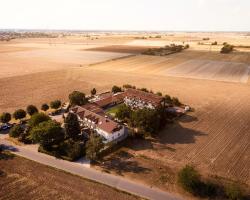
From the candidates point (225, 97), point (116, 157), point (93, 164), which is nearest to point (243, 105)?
point (225, 97)

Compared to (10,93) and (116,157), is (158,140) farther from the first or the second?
(10,93)

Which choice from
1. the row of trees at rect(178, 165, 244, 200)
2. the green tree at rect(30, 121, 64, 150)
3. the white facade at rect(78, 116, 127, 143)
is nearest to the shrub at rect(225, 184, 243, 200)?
the row of trees at rect(178, 165, 244, 200)

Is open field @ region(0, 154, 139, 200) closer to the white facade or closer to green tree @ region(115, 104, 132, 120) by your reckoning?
the white facade

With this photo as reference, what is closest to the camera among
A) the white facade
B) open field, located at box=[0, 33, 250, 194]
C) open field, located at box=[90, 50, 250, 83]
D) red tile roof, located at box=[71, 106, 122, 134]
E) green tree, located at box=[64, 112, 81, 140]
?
open field, located at box=[0, 33, 250, 194]

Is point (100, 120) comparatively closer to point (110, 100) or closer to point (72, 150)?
point (72, 150)

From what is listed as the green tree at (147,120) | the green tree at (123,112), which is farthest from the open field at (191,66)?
the green tree at (147,120)

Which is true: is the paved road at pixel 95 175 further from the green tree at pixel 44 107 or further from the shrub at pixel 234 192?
the green tree at pixel 44 107
